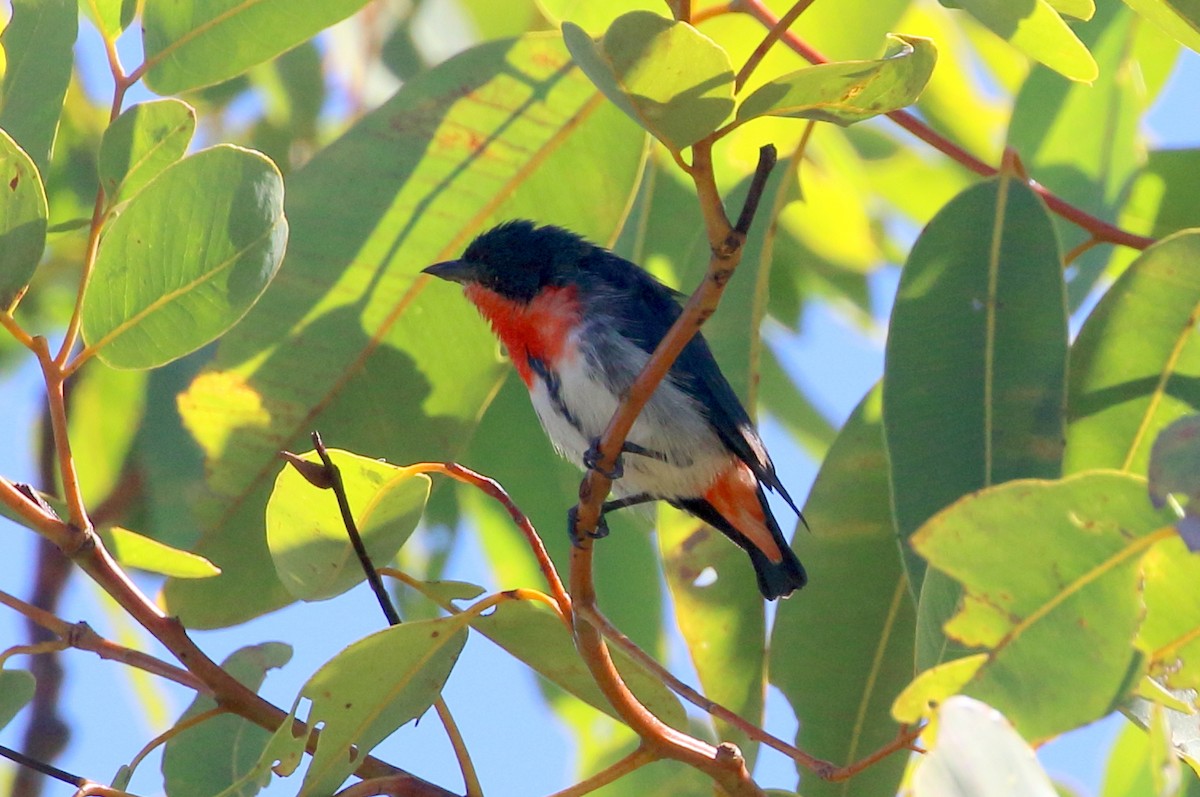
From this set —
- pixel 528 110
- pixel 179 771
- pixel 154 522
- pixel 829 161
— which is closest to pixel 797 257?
pixel 829 161

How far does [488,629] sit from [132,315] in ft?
2.87

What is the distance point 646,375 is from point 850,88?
0.51 m

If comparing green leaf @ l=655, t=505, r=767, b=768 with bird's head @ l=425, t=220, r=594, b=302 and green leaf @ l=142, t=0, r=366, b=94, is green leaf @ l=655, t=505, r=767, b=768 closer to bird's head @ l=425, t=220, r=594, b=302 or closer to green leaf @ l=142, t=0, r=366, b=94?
bird's head @ l=425, t=220, r=594, b=302

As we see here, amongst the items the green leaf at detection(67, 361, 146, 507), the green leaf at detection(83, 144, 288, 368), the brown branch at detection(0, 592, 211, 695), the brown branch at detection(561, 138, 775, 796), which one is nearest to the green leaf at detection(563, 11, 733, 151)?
the brown branch at detection(561, 138, 775, 796)

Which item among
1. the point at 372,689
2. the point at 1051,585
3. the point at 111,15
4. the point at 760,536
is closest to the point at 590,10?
the point at 111,15

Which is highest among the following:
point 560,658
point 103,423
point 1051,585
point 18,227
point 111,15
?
point 111,15

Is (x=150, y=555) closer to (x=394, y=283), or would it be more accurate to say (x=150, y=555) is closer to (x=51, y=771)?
(x=51, y=771)

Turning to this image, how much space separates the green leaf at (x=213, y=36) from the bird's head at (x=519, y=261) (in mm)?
975

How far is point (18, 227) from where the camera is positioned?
7.66ft

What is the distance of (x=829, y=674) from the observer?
10.9 ft

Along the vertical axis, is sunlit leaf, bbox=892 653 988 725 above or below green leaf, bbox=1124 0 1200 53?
below

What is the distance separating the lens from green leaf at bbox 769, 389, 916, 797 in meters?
3.32

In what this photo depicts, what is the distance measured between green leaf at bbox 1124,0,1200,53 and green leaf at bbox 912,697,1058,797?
159cm

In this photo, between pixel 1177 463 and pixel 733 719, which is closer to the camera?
pixel 1177 463
